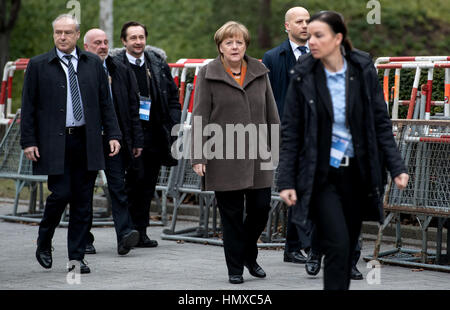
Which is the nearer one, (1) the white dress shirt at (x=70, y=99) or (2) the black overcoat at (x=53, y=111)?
(2) the black overcoat at (x=53, y=111)

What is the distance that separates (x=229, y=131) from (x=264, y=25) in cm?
1728

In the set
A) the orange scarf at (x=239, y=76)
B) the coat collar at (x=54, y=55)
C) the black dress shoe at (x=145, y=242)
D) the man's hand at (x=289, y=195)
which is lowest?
the black dress shoe at (x=145, y=242)

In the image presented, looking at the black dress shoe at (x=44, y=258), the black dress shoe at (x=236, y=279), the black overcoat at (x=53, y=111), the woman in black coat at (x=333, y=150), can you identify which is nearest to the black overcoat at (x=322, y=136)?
the woman in black coat at (x=333, y=150)

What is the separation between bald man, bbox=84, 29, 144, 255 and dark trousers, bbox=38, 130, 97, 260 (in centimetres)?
99

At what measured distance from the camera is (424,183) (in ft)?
27.4

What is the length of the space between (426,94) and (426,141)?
4.34ft

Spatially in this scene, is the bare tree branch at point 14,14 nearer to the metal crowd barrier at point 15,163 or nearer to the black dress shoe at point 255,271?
the metal crowd barrier at point 15,163

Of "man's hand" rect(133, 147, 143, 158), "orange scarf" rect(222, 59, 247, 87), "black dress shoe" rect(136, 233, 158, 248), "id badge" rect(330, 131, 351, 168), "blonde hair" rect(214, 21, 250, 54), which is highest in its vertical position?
"blonde hair" rect(214, 21, 250, 54)

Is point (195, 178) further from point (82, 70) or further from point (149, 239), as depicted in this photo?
point (82, 70)

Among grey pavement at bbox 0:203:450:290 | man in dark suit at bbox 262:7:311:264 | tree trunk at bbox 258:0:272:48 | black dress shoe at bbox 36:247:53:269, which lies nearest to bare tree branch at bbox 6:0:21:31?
tree trunk at bbox 258:0:272:48

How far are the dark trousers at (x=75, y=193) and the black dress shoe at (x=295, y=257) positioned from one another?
1.81m

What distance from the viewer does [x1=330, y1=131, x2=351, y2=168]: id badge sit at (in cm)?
578

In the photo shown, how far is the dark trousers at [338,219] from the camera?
18.5ft

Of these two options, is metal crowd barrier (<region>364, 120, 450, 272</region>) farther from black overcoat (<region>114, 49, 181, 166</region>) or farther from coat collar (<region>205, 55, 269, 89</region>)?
black overcoat (<region>114, 49, 181, 166</region>)
